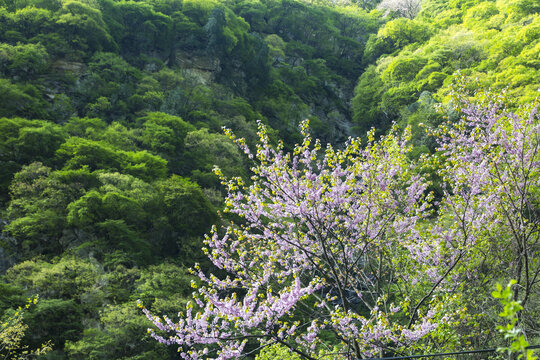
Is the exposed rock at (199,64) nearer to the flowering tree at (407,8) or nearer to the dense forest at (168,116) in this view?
the dense forest at (168,116)

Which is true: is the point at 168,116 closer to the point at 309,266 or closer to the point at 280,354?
the point at 280,354

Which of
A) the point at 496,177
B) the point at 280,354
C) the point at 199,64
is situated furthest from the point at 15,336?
the point at 199,64

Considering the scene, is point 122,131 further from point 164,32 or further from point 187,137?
point 164,32

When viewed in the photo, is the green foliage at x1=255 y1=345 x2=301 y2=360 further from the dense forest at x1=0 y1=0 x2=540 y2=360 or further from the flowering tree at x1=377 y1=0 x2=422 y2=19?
the flowering tree at x1=377 y1=0 x2=422 y2=19

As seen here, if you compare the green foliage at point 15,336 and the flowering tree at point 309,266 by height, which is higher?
the flowering tree at point 309,266

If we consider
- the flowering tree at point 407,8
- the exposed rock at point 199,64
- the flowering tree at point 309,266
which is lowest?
the exposed rock at point 199,64

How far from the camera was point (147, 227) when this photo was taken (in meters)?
19.5

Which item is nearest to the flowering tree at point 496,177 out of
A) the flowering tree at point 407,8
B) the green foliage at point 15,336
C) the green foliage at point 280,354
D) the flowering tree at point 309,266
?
the flowering tree at point 309,266

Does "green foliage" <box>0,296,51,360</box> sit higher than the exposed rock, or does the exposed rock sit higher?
the exposed rock

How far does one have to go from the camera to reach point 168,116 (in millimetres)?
27172

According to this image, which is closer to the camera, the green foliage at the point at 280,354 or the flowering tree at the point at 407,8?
the green foliage at the point at 280,354

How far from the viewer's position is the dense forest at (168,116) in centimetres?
1243

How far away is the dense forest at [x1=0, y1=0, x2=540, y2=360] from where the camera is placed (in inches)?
489

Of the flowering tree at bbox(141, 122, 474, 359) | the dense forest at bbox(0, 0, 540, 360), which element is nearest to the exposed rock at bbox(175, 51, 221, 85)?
the dense forest at bbox(0, 0, 540, 360)
